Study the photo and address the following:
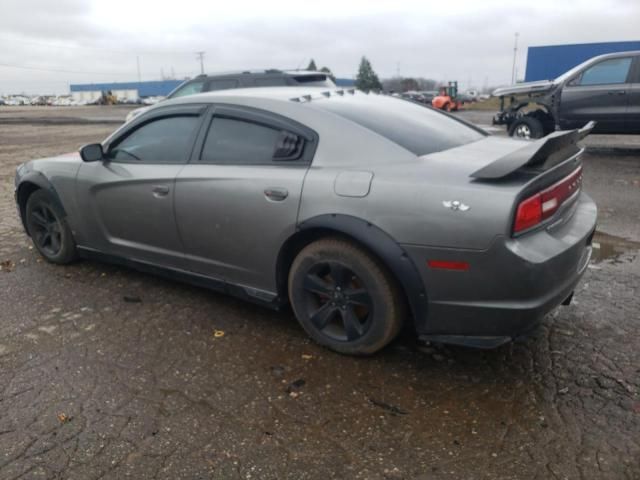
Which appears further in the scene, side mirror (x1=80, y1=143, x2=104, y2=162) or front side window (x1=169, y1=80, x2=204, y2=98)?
front side window (x1=169, y1=80, x2=204, y2=98)

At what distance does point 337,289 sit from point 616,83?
31.9 ft

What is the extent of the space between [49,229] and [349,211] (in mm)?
3148

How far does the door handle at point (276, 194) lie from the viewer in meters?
3.12

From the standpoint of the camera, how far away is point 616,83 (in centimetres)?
1036

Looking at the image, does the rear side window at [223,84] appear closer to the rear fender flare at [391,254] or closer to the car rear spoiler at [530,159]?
the rear fender flare at [391,254]

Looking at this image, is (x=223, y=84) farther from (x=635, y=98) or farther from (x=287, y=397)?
(x=287, y=397)

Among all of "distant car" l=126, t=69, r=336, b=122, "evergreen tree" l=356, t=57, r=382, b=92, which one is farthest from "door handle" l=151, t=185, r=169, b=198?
"evergreen tree" l=356, t=57, r=382, b=92

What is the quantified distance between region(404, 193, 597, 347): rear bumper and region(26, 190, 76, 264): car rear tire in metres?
3.19

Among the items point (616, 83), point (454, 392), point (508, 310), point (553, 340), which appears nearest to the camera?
point (508, 310)

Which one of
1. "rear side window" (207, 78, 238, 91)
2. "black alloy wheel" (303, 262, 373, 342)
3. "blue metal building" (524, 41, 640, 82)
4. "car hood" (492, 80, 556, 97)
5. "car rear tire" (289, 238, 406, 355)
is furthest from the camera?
"blue metal building" (524, 41, 640, 82)

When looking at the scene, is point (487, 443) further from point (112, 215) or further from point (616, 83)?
point (616, 83)

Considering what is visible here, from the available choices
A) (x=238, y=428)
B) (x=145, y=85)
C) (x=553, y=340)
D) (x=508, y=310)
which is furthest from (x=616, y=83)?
(x=145, y=85)

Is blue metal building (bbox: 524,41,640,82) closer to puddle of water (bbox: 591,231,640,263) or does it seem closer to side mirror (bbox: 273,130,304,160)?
puddle of water (bbox: 591,231,640,263)

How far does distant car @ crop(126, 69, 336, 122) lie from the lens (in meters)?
10.6
